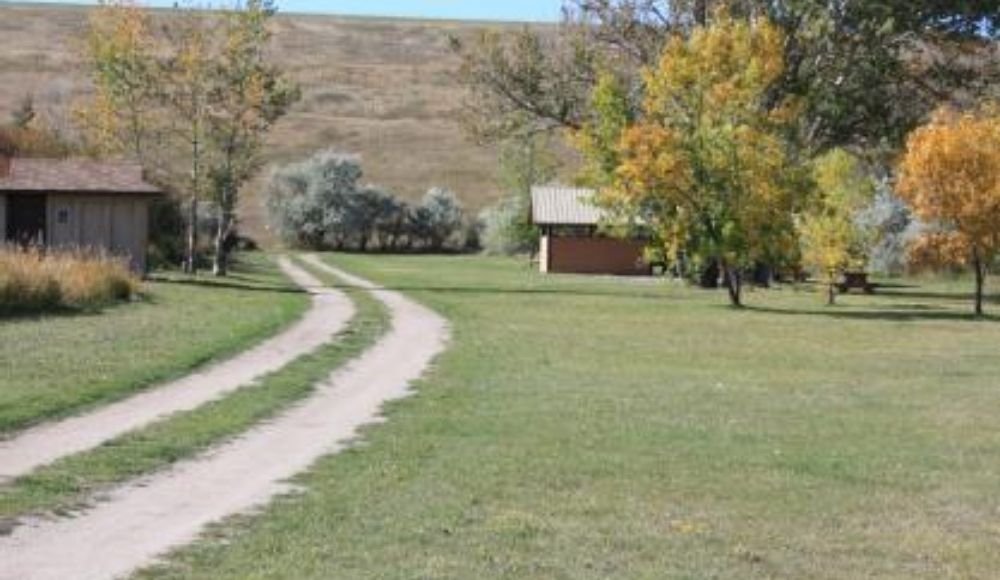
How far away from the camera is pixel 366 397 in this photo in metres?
18.1

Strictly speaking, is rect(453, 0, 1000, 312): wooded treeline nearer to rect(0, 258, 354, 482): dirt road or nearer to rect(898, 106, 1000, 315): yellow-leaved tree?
rect(898, 106, 1000, 315): yellow-leaved tree

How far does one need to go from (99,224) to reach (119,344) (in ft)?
69.8

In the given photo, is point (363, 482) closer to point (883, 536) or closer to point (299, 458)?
point (299, 458)

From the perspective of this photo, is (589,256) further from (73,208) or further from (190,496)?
(190,496)

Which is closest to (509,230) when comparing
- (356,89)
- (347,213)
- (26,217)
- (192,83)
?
(347,213)

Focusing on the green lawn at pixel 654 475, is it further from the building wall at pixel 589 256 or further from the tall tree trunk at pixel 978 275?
the building wall at pixel 589 256

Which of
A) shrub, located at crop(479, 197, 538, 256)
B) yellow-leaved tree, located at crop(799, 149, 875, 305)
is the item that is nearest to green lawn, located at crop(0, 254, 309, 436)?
yellow-leaved tree, located at crop(799, 149, 875, 305)

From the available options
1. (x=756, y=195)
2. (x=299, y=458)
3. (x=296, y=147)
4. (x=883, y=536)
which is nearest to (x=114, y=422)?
(x=299, y=458)

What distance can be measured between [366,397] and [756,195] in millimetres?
24167

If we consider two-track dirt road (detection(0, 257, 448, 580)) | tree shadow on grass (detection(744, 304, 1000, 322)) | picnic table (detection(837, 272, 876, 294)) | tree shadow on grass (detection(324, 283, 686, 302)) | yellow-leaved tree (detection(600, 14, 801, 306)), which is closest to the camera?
two-track dirt road (detection(0, 257, 448, 580))

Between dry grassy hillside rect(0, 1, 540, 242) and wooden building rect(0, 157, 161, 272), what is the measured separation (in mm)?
56467

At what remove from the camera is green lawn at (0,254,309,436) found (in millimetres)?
16344

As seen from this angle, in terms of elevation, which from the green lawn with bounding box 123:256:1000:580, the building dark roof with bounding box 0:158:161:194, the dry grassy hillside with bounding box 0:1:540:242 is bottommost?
the green lawn with bounding box 123:256:1000:580

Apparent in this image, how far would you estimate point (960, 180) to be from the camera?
40125 mm
